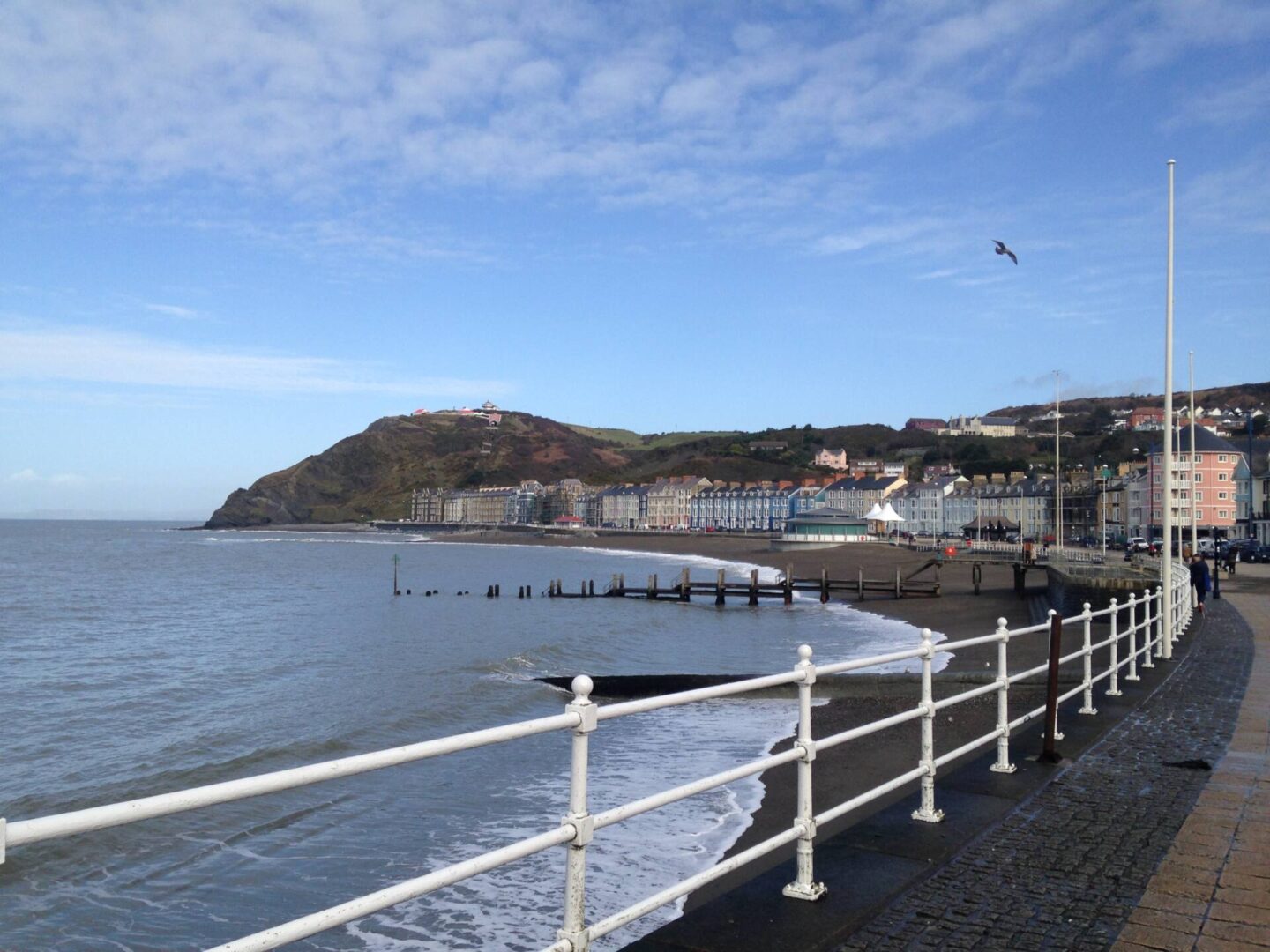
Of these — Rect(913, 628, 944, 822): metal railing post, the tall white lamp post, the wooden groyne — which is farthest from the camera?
the wooden groyne

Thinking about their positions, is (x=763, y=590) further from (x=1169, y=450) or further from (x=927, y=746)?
(x=927, y=746)

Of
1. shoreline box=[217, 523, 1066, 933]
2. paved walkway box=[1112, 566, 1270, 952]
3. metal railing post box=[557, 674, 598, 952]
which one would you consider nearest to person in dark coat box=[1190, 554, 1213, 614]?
shoreline box=[217, 523, 1066, 933]

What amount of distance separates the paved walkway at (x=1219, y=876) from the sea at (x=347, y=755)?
373cm

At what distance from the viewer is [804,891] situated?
15.5 ft

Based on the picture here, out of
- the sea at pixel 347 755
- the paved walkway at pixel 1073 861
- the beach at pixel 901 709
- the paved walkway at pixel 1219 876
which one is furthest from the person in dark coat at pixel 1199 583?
the paved walkway at pixel 1219 876

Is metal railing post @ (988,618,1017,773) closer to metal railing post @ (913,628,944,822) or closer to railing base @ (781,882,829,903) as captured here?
metal railing post @ (913,628,944,822)

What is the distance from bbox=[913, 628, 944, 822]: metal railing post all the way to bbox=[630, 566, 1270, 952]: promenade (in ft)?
0.37

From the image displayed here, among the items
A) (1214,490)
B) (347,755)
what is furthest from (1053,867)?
(1214,490)

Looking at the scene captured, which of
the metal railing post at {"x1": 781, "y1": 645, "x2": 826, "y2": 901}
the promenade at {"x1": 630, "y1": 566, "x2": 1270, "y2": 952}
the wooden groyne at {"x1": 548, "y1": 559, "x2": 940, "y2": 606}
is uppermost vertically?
the metal railing post at {"x1": 781, "y1": 645, "x2": 826, "y2": 901}

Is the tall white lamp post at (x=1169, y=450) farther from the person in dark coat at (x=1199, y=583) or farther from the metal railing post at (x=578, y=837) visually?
the metal railing post at (x=578, y=837)

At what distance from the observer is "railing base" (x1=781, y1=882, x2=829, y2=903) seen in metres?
4.71

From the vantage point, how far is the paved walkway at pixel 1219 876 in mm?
4246

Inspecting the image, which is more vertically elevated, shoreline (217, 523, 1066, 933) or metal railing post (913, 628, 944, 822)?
metal railing post (913, 628, 944, 822)

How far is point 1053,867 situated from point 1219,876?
2.51 feet
